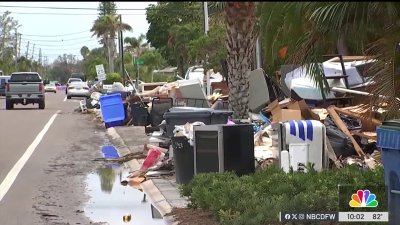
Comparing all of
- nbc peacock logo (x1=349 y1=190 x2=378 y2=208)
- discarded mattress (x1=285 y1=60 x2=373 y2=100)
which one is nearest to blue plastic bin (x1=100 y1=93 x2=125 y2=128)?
discarded mattress (x1=285 y1=60 x2=373 y2=100)

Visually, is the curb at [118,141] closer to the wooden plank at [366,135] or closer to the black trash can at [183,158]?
the black trash can at [183,158]

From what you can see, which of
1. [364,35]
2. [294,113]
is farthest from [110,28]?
[364,35]

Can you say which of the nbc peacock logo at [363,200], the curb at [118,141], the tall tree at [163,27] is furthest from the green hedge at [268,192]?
the tall tree at [163,27]

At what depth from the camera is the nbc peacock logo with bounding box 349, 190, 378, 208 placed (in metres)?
7.19

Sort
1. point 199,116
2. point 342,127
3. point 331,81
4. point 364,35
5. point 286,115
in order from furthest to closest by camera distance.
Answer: point 331,81
point 286,115
point 342,127
point 199,116
point 364,35

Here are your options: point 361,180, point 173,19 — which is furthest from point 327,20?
point 173,19

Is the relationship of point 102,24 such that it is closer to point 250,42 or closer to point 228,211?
point 250,42

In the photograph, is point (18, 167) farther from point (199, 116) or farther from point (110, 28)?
point (110, 28)

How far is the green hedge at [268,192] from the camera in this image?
25.3 feet

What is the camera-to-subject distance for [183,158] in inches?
455

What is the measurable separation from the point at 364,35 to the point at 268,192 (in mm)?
2644

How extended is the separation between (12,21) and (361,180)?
118085mm

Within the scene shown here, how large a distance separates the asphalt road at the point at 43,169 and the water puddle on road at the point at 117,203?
0.23 meters

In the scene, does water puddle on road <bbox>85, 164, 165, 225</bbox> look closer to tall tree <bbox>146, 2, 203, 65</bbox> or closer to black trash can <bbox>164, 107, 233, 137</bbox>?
black trash can <bbox>164, 107, 233, 137</bbox>
